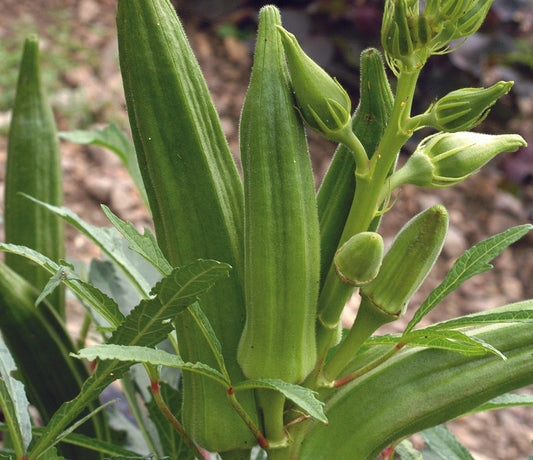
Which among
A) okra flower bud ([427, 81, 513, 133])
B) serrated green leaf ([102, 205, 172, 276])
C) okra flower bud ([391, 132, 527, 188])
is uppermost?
okra flower bud ([427, 81, 513, 133])

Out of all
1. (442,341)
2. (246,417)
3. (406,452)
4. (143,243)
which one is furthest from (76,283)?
(406,452)

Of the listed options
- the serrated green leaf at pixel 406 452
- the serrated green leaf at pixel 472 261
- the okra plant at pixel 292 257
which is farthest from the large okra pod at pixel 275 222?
the serrated green leaf at pixel 406 452

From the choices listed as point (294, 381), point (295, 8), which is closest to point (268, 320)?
point (294, 381)

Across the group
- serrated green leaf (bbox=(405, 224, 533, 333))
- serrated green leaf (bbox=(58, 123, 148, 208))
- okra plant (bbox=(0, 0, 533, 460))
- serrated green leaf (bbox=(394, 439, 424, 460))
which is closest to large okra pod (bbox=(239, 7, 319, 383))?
okra plant (bbox=(0, 0, 533, 460))

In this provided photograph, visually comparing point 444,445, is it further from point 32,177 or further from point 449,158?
point 32,177

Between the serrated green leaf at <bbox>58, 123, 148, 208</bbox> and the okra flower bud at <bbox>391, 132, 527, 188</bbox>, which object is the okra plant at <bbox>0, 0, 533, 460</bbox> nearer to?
the okra flower bud at <bbox>391, 132, 527, 188</bbox>

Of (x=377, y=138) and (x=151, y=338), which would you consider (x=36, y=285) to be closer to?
(x=151, y=338)

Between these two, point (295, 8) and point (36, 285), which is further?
point (295, 8)
